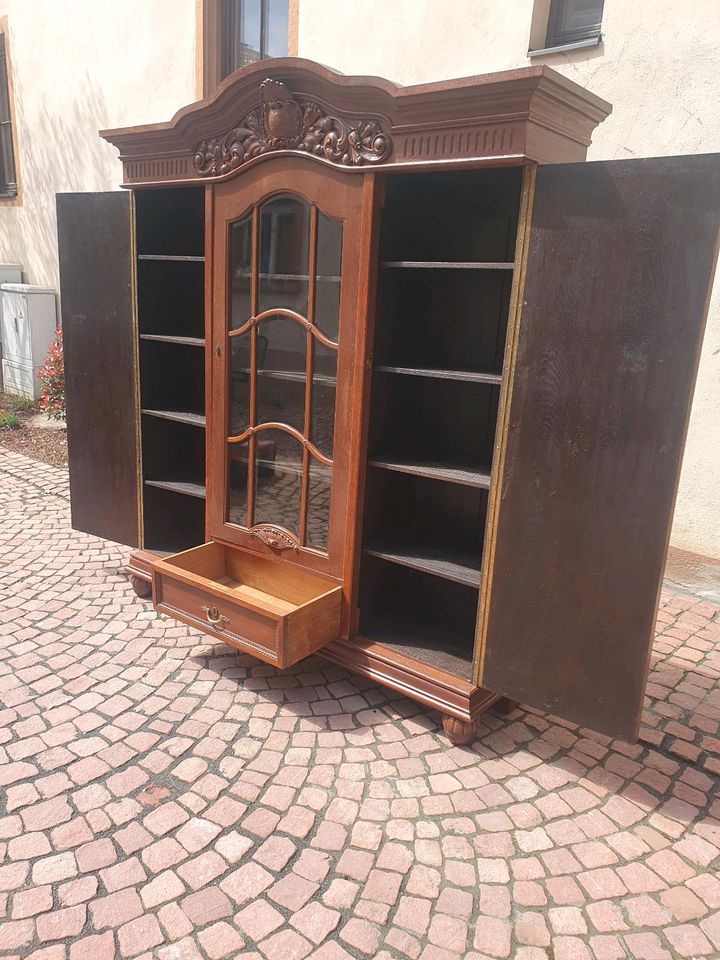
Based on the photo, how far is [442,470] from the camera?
2.60m

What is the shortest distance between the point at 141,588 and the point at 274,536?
1043mm

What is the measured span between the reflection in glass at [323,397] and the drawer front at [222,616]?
0.69m

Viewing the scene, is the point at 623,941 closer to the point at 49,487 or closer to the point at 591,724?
the point at 591,724

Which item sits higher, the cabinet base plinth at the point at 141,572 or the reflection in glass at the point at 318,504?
the reflection in glass at the point at 318,504

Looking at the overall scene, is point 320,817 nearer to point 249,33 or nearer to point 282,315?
point 282,315

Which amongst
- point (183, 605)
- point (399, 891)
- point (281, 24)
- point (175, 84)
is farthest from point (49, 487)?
point (399, 891)

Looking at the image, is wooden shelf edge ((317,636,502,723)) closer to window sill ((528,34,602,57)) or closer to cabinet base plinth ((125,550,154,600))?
cabinet base plinth ((125,550,154,600))

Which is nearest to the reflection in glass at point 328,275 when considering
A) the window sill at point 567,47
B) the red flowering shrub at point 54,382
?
the window sill at point 567,47

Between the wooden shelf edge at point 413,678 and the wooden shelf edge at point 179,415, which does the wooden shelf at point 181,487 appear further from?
the wooden shelf edge at point 413,678

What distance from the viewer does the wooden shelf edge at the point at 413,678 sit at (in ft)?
8.32

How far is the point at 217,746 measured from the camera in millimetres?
2512

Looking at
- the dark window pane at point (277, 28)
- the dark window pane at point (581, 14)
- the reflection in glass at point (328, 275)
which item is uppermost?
the dark window pane at point (277, 28)

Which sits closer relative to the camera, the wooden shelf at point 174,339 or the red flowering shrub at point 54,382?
the wooden shelf at point 174,339

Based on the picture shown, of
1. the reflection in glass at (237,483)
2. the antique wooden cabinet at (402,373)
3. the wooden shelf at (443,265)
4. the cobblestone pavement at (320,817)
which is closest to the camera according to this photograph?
the cobblestone pavement at (320,817)
